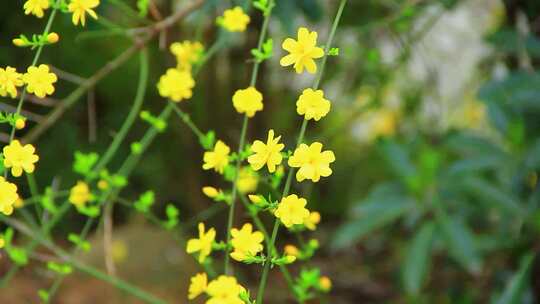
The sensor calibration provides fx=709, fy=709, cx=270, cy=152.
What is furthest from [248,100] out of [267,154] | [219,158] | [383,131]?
[383,131]

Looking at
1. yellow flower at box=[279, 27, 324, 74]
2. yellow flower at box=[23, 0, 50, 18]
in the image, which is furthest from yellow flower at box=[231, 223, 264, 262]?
yellow flower at box=[23, 0, 50, 18]

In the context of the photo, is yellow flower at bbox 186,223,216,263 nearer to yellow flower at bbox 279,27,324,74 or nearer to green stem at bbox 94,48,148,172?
yellow flower at bbox 279,27,324,74

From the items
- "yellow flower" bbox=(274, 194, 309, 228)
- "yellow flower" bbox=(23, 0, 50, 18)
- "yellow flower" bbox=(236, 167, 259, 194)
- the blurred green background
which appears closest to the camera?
"yellow flower" bbox=(274, 194, 309, 228)

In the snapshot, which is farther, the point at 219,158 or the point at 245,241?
the point at 219,158

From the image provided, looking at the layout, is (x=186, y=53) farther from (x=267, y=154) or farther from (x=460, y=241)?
(x=460, y=241)

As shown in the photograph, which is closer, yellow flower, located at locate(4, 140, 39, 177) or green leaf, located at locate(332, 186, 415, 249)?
yellow flower, located at locate(4, 140, 39, 177)

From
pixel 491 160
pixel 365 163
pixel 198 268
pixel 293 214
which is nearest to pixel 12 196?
pixel 293 214

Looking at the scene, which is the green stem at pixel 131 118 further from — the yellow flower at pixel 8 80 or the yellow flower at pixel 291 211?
the yellow flower at pixel 291 211
